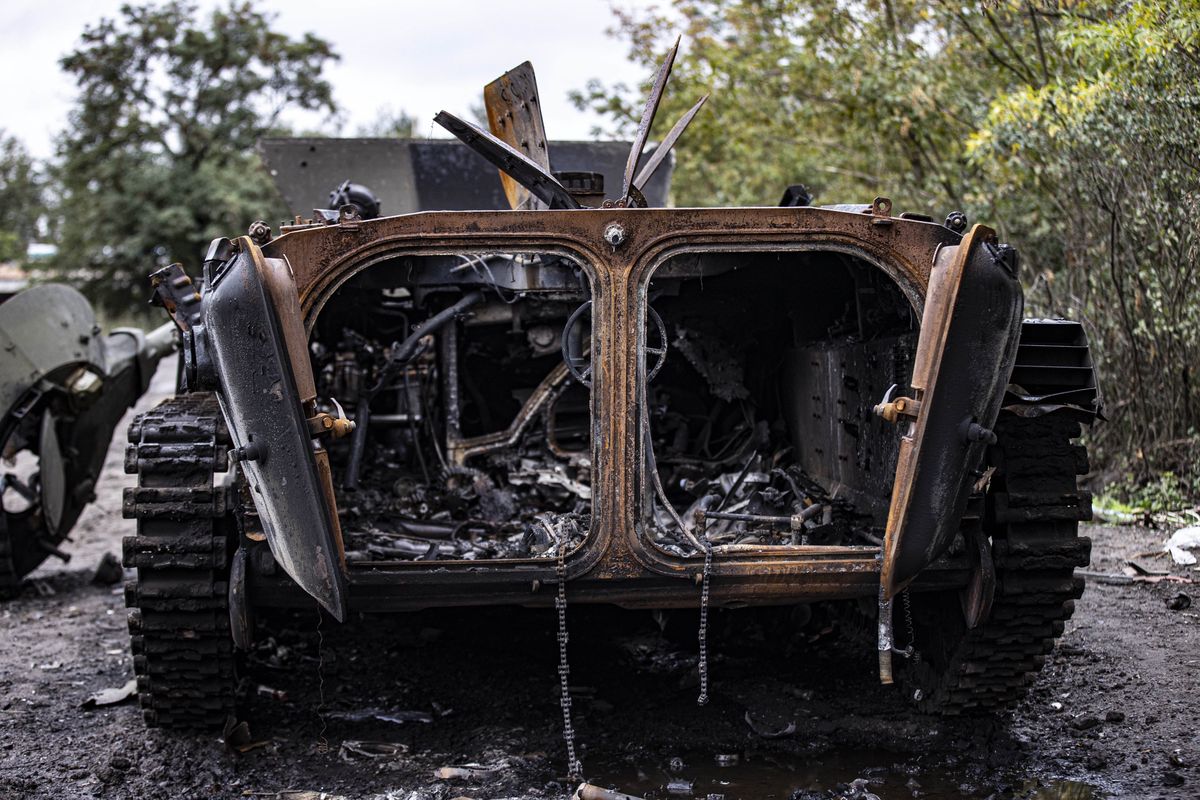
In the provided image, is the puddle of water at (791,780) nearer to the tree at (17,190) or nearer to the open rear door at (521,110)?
the open rear door at (521,110)

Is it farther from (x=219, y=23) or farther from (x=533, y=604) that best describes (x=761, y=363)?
Answer: (x=219, y=23)

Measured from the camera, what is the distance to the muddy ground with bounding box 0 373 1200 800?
3.97 m

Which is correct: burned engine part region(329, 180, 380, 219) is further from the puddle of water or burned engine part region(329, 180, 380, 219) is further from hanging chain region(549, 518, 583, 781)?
the puddle of water

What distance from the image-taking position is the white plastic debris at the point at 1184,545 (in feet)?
21.2

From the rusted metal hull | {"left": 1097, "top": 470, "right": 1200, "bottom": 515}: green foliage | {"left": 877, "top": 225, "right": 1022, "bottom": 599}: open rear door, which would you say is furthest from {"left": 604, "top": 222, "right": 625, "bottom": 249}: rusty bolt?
{"left": 1097, "top": 470, "right": 1200, "bottom": 515}: green foliage

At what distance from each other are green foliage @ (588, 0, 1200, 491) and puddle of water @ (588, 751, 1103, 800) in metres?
4.21

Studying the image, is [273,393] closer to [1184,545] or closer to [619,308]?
[619,308]

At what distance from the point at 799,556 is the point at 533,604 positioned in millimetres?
873

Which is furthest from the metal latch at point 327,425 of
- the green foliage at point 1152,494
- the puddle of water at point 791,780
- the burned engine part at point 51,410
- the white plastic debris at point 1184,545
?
the green foliage at point 1152,494

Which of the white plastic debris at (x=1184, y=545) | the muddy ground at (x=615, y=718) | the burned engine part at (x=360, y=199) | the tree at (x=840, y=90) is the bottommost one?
the muddy ground at (x=615, y=718)

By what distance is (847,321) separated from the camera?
5.17 meters

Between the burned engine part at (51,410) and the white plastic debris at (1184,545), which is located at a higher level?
the burned engine part at (51,410)

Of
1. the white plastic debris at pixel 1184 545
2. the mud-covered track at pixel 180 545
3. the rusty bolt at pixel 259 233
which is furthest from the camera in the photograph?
the white plastic debris at pixel 1184 545

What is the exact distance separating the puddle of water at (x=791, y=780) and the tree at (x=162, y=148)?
992 inches
